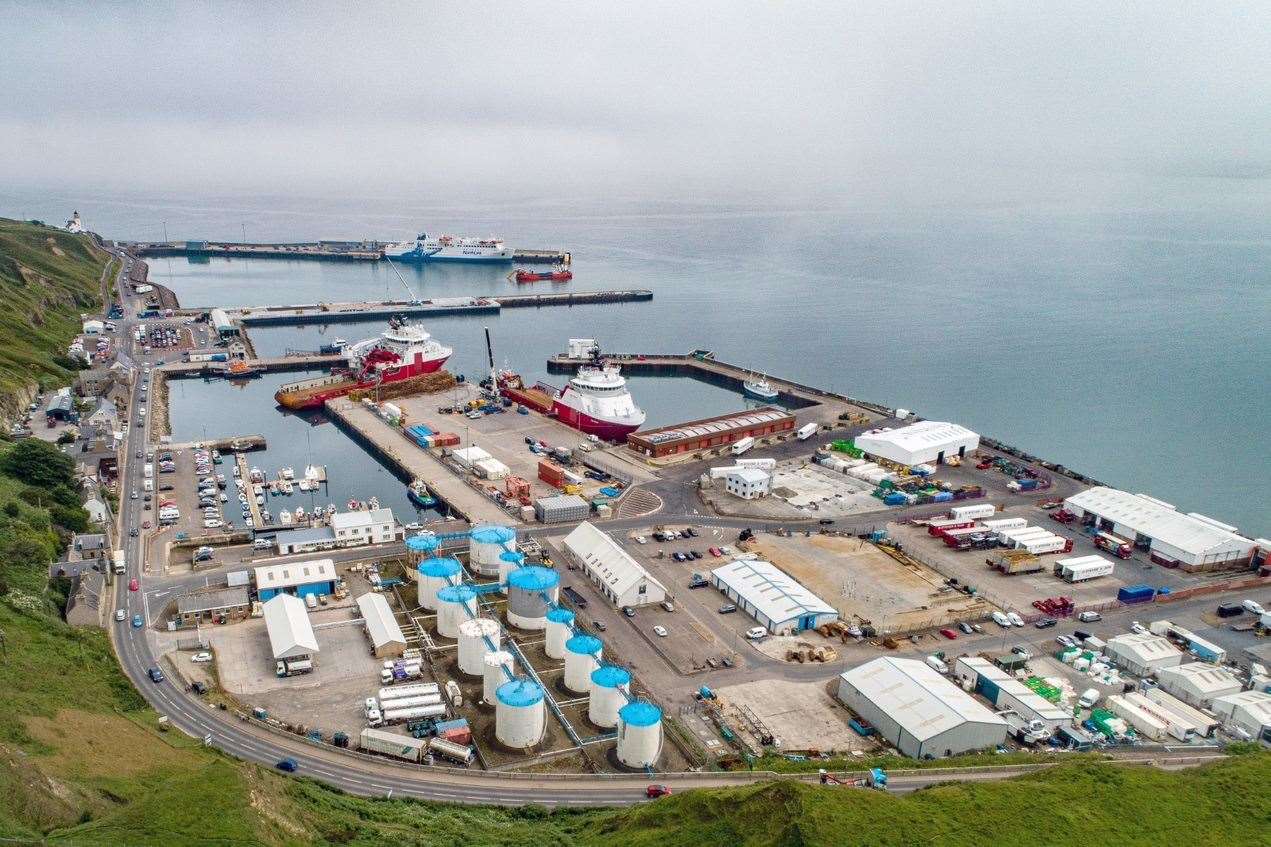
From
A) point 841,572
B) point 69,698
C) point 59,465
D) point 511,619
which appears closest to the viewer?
point 69,698

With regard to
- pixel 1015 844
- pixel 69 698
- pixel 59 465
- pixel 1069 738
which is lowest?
pixel 1069 738

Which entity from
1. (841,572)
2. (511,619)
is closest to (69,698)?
(511,619)

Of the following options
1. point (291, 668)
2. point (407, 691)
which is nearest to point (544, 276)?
point (291, 668)

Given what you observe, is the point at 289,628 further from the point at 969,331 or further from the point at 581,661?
the point at 969,331

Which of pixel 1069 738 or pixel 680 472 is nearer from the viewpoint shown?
pixel 1069 738

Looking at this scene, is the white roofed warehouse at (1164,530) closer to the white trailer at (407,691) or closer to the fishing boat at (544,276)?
the white trailer at (407,691)

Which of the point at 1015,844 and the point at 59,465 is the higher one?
the point at 59,465

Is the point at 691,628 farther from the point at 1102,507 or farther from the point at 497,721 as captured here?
the point at 1102,507
